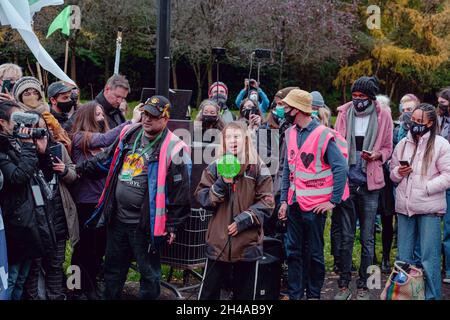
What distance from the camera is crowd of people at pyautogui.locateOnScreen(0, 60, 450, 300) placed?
5.20m

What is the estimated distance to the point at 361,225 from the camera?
6.63 meters

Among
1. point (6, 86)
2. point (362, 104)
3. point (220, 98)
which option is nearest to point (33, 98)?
point (6, 86)

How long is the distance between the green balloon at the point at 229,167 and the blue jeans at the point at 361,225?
1.71 metres

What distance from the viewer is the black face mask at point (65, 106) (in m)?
6.28

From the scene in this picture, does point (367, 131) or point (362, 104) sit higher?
point (362, 104)

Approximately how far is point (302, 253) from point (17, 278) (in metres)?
2.64

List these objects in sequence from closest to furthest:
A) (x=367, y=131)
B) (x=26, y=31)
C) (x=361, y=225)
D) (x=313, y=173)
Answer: (x=313, y=173) → (x=26, y=31) → (x=367, y=131) → (x=361, y=225)

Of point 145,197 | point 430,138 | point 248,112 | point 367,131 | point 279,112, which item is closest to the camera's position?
point 145,197

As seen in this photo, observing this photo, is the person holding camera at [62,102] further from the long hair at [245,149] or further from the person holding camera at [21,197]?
the long hair at [245,149]

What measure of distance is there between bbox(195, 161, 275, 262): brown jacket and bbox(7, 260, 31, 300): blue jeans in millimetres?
1556

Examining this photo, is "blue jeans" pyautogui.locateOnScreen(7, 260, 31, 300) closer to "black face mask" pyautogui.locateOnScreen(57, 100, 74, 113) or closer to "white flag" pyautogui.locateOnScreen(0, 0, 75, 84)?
"black face mask" pyautogui.locateOnScreen(57, 100, 74, 113)

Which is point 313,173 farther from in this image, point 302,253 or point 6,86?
point 6,86

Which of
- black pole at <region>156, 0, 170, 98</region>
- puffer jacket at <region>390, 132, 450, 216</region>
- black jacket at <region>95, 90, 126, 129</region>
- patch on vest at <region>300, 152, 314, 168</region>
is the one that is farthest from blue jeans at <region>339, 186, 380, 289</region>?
black jacket at <region>95, 90, 126, 129</region>

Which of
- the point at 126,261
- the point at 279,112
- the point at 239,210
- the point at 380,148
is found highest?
the point at 279,112
